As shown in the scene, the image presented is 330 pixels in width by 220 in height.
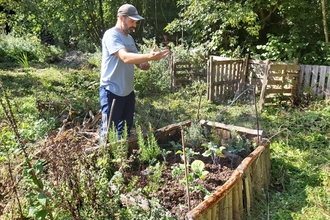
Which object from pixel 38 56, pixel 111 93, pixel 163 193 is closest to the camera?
pixel 163 193

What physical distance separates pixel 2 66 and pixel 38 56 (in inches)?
76.5

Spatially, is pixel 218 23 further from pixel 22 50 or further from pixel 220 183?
pixel 22 50

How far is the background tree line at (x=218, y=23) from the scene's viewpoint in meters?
7.74

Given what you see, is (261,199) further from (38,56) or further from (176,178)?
(38,56)

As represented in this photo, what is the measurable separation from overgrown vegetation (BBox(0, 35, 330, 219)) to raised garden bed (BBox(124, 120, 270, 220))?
130mm

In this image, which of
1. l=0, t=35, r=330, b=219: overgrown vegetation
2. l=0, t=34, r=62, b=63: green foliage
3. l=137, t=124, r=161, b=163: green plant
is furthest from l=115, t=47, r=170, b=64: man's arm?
l=0, t=34, r=62, b=63: green foliage

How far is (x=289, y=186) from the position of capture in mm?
3396

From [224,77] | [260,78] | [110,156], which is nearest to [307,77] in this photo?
[260,78]

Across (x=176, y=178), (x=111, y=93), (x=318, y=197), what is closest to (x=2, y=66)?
(x=111, y=93)

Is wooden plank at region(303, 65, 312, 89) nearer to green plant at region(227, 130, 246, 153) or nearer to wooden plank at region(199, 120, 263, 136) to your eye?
wooden plank at region(199, 120, 263, 136)

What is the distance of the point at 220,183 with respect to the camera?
285 centimetres

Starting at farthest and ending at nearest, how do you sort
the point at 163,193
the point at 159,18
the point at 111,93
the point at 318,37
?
the point at 159,18, the point at 318,37, the point at 111,93, the point at 163,193

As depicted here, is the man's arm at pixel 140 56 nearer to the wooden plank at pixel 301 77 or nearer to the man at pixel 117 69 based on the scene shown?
the man at pixel 117 69

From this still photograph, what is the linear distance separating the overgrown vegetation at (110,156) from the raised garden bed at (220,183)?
13cm
